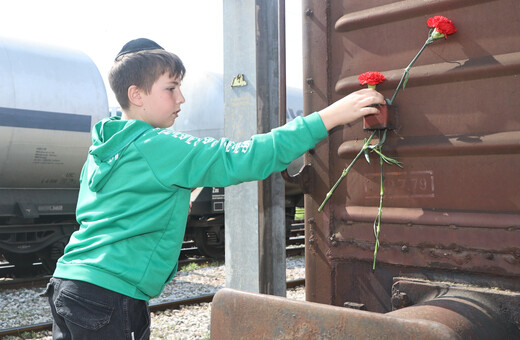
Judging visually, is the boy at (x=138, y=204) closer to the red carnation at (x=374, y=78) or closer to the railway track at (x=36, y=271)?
the red carnation at (x=374, y=78)

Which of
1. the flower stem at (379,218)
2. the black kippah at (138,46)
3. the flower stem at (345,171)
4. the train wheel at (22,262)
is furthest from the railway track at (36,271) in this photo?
the flower stem at (379,218)

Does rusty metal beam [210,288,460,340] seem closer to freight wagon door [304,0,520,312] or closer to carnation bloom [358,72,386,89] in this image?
freight wagon door [304,0,520,312]

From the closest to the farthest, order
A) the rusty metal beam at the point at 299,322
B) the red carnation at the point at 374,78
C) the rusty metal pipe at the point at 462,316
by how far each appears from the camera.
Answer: the rusty metal beam at the point at 299,322, the rusty metal pipe at the point at 462,316, the red carnation at the point at 374,78

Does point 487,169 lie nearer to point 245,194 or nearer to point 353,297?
point 353,297

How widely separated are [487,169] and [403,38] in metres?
0.67

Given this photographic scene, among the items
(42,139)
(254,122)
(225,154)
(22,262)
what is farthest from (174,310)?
(225,154)

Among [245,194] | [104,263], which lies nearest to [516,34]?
[104,263]

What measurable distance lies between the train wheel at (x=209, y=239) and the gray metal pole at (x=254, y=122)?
667cm

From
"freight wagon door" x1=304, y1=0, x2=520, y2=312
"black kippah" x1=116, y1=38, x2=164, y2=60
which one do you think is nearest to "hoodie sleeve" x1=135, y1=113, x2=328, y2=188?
"black kippah" x1=116, y1=38, x2=164, y2=60

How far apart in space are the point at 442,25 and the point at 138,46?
119 cm

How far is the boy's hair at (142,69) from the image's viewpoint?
2.20m

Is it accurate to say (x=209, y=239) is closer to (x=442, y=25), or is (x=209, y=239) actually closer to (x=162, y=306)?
(x=162, y=306)

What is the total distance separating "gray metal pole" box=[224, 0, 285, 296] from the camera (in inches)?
173

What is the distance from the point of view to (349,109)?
2131 millimetres
